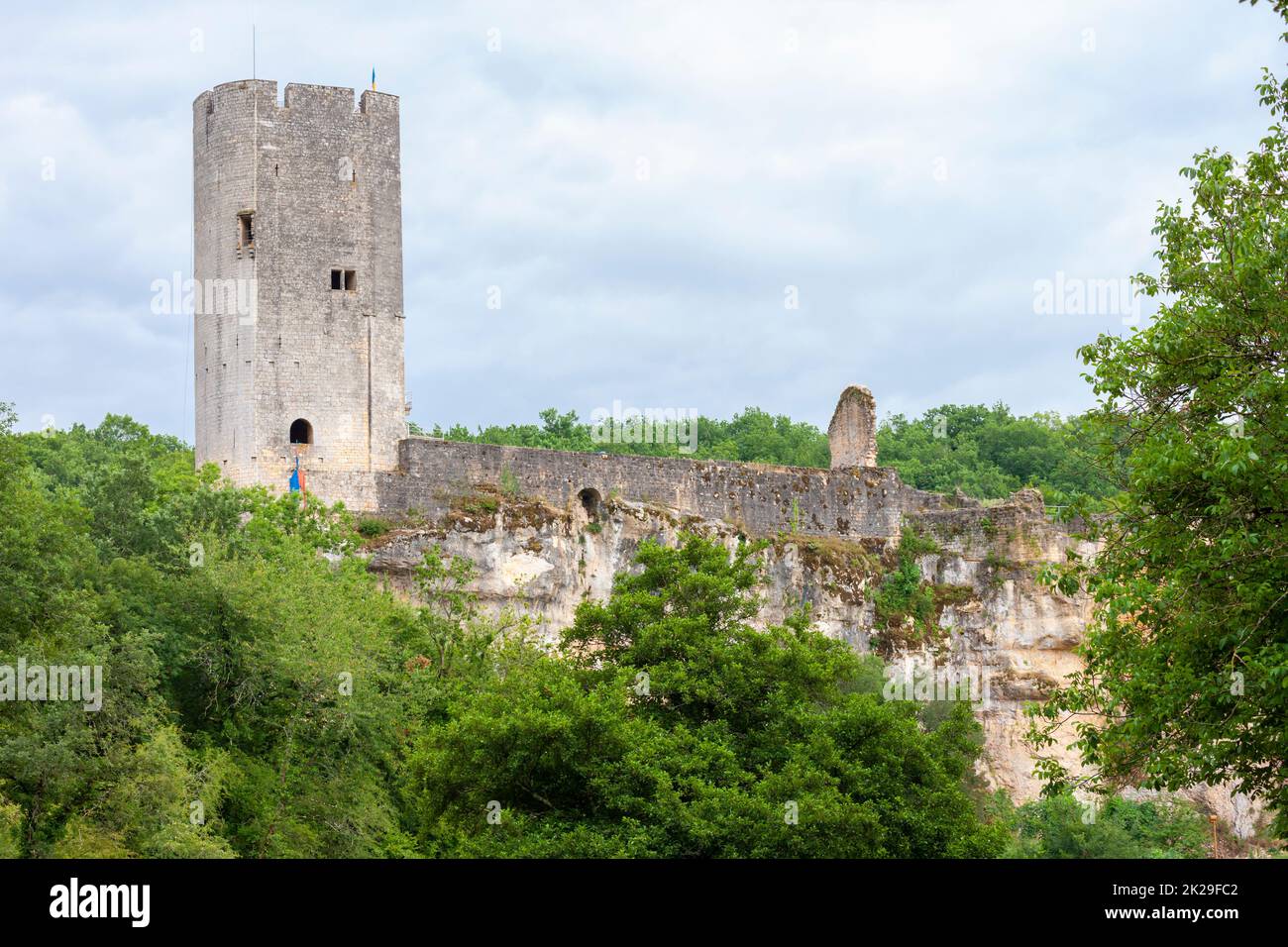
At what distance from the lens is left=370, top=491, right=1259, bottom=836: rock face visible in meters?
42.2

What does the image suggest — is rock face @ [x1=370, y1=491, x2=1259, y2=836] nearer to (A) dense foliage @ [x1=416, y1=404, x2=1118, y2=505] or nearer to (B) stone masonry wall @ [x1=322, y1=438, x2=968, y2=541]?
(B) stone masonry wall @ [x1=322, y1=438, x2=968, y2=541]

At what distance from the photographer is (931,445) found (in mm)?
91812

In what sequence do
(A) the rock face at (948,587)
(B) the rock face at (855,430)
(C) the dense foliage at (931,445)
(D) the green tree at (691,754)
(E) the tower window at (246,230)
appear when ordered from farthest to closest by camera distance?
(C) the dense foliage at (931,445)
(B) the rock face at (855,430)
(A) the rock face at (948,587)
(E) the tower window at (246,230)
(D) the green tree at (691,754)

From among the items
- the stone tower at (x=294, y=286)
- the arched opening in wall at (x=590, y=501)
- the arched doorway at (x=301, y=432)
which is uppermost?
the stone tower at (x=294, y=286)

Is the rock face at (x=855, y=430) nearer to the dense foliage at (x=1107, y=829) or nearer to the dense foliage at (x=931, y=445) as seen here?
the dense foliage at (x=1107, y=829)

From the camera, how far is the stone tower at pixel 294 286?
39594mm

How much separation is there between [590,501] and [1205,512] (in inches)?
870

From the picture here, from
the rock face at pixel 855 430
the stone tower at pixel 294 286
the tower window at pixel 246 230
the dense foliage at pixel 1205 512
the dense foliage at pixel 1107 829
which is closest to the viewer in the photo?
the dense foliage at pixel 1205 512

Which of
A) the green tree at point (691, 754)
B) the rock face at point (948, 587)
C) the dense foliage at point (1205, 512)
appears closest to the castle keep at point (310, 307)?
the rock face at point (948, 587)

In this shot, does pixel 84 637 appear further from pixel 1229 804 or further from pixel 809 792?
pixel 1229 804

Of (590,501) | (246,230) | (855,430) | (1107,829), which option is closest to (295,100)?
(246,230)

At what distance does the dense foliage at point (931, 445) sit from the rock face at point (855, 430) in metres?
23.6

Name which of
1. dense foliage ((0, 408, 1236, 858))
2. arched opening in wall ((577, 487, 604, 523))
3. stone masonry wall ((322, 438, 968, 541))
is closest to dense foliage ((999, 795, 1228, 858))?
stone masonry wall ((322, 438, 968, 541))

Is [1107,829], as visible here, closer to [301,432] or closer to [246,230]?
[301,432]
